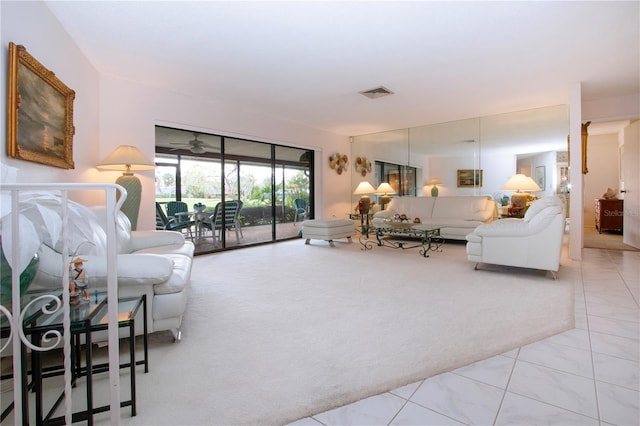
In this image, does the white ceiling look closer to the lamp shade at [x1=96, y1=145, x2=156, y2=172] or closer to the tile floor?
the lamp shade at [x1=96, y1=145, x2=156, y2=172]

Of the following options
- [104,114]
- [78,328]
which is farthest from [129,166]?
[78,328]

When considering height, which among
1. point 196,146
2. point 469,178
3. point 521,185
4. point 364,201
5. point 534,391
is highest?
point 196,146

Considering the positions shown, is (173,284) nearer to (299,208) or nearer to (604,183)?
(299,208)

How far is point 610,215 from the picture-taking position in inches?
263

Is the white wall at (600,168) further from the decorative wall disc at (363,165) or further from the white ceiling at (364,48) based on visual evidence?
the decorative wall disc at (363,165)

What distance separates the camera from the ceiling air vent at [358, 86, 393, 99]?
14.6 feet

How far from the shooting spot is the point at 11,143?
2033mm

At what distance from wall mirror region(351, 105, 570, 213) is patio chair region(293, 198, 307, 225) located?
2301mm

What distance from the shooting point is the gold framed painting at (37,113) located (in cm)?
203

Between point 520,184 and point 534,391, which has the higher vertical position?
point 520,184

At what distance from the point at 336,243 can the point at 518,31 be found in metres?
4.00

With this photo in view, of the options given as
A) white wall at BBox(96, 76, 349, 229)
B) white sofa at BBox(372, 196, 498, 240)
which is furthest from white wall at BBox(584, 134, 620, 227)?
white wall at BBox(96, 76, 349, 229)

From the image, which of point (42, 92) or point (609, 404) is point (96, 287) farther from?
point (609, 404)

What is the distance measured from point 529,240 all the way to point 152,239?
3.74 m
